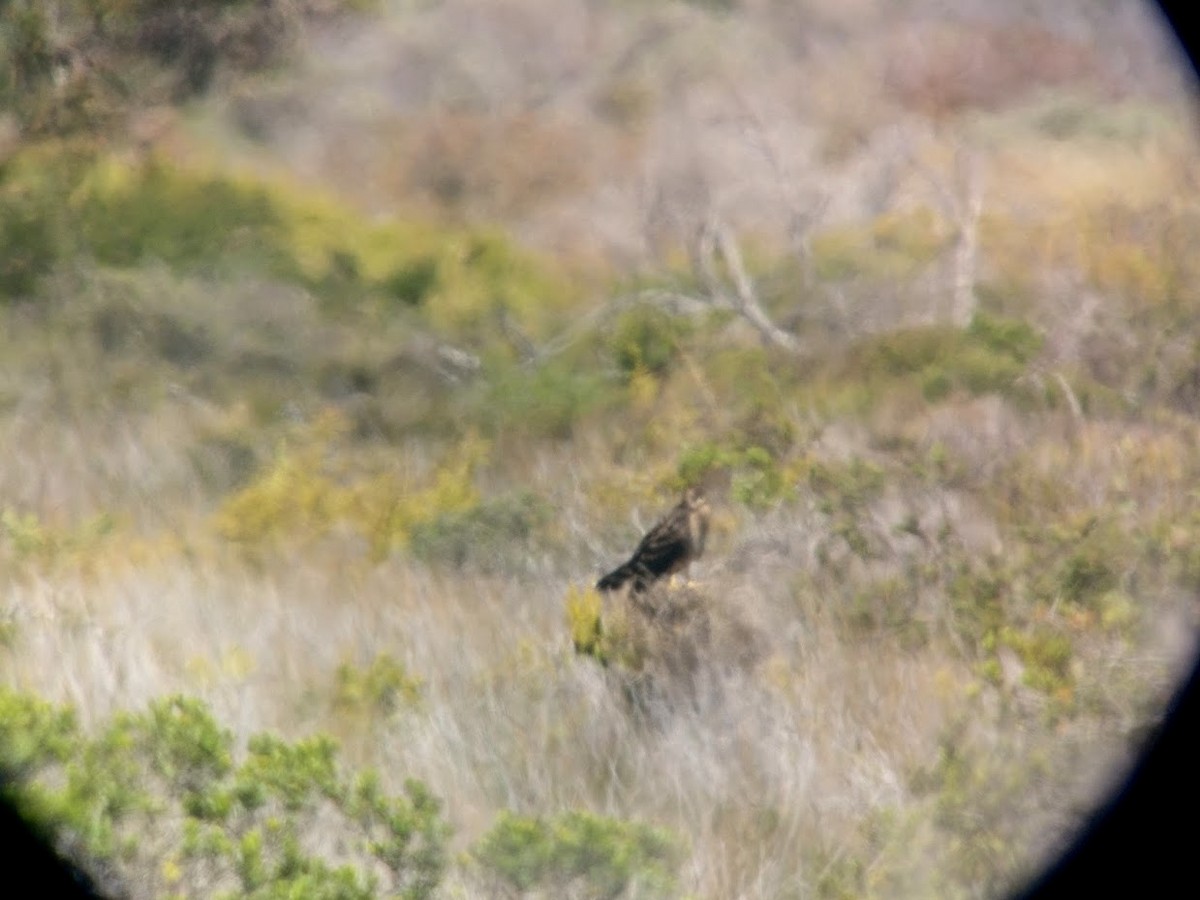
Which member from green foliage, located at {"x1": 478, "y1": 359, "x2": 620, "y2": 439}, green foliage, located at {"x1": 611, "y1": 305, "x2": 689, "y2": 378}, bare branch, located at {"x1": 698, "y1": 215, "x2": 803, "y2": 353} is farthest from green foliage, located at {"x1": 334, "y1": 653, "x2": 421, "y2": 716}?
bare branch, located at {"x1": 698, "y1": 215, "x2": 803, "y2": 353}

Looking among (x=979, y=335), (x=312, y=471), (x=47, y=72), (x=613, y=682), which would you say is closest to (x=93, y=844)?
(x=613, y=682)

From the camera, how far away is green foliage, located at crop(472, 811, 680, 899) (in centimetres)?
344

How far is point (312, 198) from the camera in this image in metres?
9.01

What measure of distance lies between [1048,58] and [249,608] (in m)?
8.15

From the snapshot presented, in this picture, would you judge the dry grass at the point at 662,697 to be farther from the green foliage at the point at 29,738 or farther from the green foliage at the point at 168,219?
the green foliage at the point at 168,219

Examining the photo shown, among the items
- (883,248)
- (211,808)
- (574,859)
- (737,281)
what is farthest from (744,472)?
(883,248)

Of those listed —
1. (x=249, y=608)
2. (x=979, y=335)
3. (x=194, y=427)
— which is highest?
(x=979, y=335)

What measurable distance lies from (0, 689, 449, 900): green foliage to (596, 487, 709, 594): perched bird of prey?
143cm

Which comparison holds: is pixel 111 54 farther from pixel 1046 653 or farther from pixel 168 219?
pixel 1046 653

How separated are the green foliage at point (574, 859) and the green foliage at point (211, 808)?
6.2 inches

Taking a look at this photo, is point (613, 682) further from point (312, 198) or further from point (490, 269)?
point (312, 198)

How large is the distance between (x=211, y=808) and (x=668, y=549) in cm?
200

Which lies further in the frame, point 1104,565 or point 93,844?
point 1104,565

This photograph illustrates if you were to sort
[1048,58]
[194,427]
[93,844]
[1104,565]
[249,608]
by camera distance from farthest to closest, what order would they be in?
[1048,58]
[194,427]
[249,608]
[1104,565]
[93,844]
